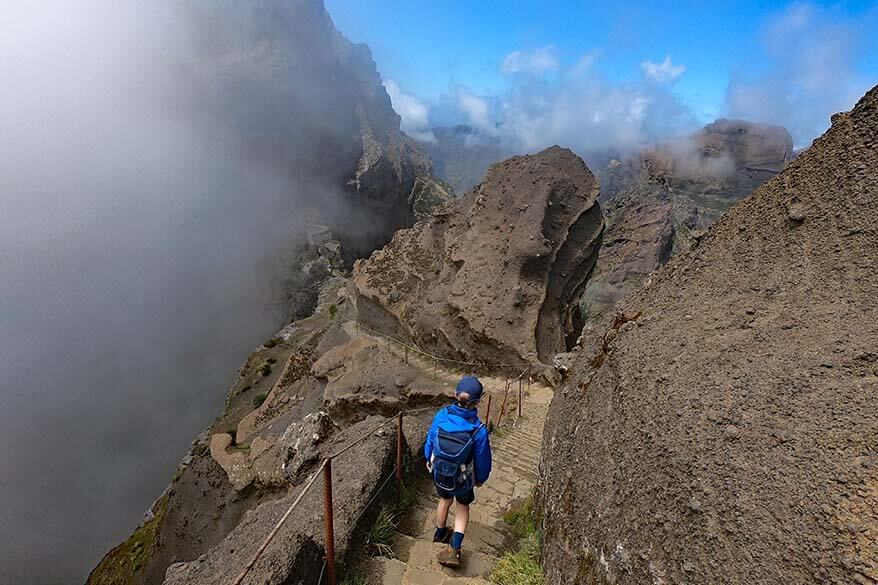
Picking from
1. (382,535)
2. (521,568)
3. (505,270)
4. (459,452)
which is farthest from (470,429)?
(505,270)

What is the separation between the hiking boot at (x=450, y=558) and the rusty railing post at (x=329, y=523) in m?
0.97

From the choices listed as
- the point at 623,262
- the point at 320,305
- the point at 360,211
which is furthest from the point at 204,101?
the point at 623,262

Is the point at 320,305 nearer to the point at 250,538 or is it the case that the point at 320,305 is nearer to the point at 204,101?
the point at 250,538

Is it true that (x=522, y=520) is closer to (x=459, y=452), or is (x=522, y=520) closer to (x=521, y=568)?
(x=521, y=568)

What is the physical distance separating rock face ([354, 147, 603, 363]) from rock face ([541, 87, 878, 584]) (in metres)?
11.7

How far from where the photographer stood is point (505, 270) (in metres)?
18.2

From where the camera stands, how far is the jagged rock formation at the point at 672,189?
46000 millimetres

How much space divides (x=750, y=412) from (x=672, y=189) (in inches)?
3412

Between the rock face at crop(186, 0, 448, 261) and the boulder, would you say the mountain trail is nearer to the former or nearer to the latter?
the boulder

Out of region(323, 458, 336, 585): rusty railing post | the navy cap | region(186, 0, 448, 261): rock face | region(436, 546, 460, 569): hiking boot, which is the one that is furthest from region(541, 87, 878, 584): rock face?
region(186, 0, 448, 261): rock face

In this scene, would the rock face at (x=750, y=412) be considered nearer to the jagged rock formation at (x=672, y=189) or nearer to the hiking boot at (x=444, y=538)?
the hiking boot at (x=444, y=538)

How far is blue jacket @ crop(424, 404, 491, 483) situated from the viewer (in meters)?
4.28

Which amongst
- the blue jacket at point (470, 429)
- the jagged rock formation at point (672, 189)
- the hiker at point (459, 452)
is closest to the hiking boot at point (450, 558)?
the hiker at point (459, 452)

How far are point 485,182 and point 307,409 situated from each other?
40.9ft
